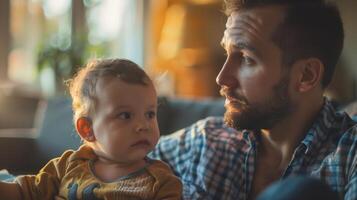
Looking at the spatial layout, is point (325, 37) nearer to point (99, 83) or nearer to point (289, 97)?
point (289, 97)

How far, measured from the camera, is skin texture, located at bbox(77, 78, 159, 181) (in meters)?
1.24

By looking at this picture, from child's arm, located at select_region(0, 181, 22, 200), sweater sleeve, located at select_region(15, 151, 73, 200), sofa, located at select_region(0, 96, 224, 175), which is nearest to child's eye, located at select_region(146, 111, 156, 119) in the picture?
sweater sleeve, located at select_region(15, 151, 73, 200)

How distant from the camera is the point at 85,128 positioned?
4.30 feet

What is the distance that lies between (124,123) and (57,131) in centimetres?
115

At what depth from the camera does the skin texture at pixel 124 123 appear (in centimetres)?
124

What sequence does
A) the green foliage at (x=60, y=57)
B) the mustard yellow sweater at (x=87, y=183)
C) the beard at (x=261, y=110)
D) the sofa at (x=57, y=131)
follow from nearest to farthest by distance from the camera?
1. the mustard yellow sweater at (x=87, y=183)
2. the beard at (x=261, y=110)
3. the sofa at (x=57, y=131)
4. the green foliage at (x=60, y=57)

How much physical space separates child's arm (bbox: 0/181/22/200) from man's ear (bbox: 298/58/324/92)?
0.74 m

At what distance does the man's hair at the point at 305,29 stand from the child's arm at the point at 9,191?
2.37 feet

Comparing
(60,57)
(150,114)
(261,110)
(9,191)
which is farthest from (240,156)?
(60,57)

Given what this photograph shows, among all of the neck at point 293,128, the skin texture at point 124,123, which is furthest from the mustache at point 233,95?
the skin texture at point 124,123

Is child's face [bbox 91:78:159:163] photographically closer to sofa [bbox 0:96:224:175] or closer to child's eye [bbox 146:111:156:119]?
child's eye [bbox 146:111:156:119]

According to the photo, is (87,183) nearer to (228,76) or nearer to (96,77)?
(96,77)

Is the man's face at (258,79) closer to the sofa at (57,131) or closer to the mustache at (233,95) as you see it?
the mustache at (233,95)

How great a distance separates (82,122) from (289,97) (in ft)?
1.76
